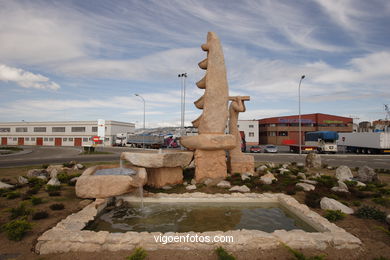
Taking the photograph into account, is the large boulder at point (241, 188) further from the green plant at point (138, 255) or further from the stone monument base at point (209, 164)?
the green plant at point (138, 255)

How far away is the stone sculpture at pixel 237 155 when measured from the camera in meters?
13.8

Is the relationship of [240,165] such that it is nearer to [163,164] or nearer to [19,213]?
[163,164]

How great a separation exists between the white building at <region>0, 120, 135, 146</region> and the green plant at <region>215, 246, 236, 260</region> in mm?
58030

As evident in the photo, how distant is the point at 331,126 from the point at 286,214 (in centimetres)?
6266

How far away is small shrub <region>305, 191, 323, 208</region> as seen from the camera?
337 inches

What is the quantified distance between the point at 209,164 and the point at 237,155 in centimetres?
261

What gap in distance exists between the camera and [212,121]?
12.5m

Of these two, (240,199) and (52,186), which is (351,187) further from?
(52,186)

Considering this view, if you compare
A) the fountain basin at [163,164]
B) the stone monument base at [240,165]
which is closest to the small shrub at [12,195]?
the fountain basin at [163,164]

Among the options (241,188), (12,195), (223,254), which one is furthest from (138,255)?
(12,195)

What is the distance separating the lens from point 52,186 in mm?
10367

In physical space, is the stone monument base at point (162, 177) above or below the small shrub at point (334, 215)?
above

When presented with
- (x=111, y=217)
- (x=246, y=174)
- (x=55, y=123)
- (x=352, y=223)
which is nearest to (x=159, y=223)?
(x=111, y=217)

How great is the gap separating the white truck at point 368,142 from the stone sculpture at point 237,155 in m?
29.7
